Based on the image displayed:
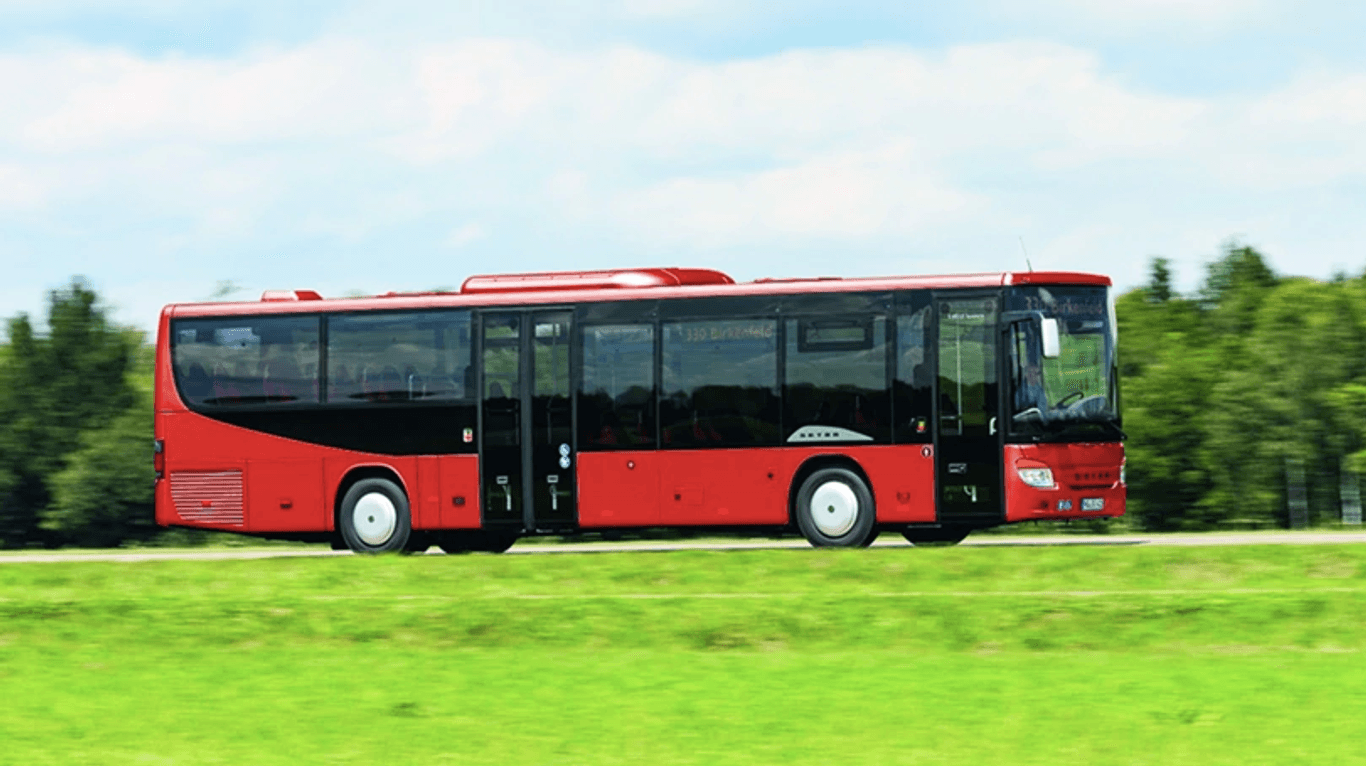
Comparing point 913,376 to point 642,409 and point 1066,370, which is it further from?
point 642,409

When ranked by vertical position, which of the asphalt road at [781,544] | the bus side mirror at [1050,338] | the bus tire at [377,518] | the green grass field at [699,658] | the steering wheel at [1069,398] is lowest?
the green grass field at [699,658]

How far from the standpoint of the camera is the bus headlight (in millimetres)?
22422

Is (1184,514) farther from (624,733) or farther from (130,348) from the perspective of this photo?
(624,733)

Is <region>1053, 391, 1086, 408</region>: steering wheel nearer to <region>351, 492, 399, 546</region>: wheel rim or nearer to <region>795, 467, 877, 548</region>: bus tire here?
<region>795, 467, 877, 548</region>: bus tire

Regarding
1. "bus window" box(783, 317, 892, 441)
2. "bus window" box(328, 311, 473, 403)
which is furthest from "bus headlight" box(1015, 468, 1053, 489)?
"bus window" box(328, 311, 473, 403)

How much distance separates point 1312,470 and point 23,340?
1634 inches

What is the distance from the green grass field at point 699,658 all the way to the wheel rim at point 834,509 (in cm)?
123

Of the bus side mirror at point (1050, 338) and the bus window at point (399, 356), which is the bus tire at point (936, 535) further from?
the bus window at point (399, 356)

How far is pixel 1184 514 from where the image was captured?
205 feet

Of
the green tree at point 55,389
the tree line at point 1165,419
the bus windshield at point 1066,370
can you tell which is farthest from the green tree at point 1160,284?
the bus windshield at point 1066,370

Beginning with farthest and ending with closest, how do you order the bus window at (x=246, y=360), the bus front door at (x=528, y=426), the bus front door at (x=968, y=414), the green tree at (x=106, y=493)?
1. the green tree at (x=106, y=493)
2. the bus window at (x=246, y=360)
3. the bus front door at (x=528, y=426)
4. the bus front door at (x=968, y=414)

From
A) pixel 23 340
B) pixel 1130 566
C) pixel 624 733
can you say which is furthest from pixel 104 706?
pixel 23 340

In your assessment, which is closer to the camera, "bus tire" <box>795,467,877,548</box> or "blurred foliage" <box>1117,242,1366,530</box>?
"bus tire" <box>795,467,877,548</box>

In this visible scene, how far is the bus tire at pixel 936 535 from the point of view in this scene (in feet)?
80.9
